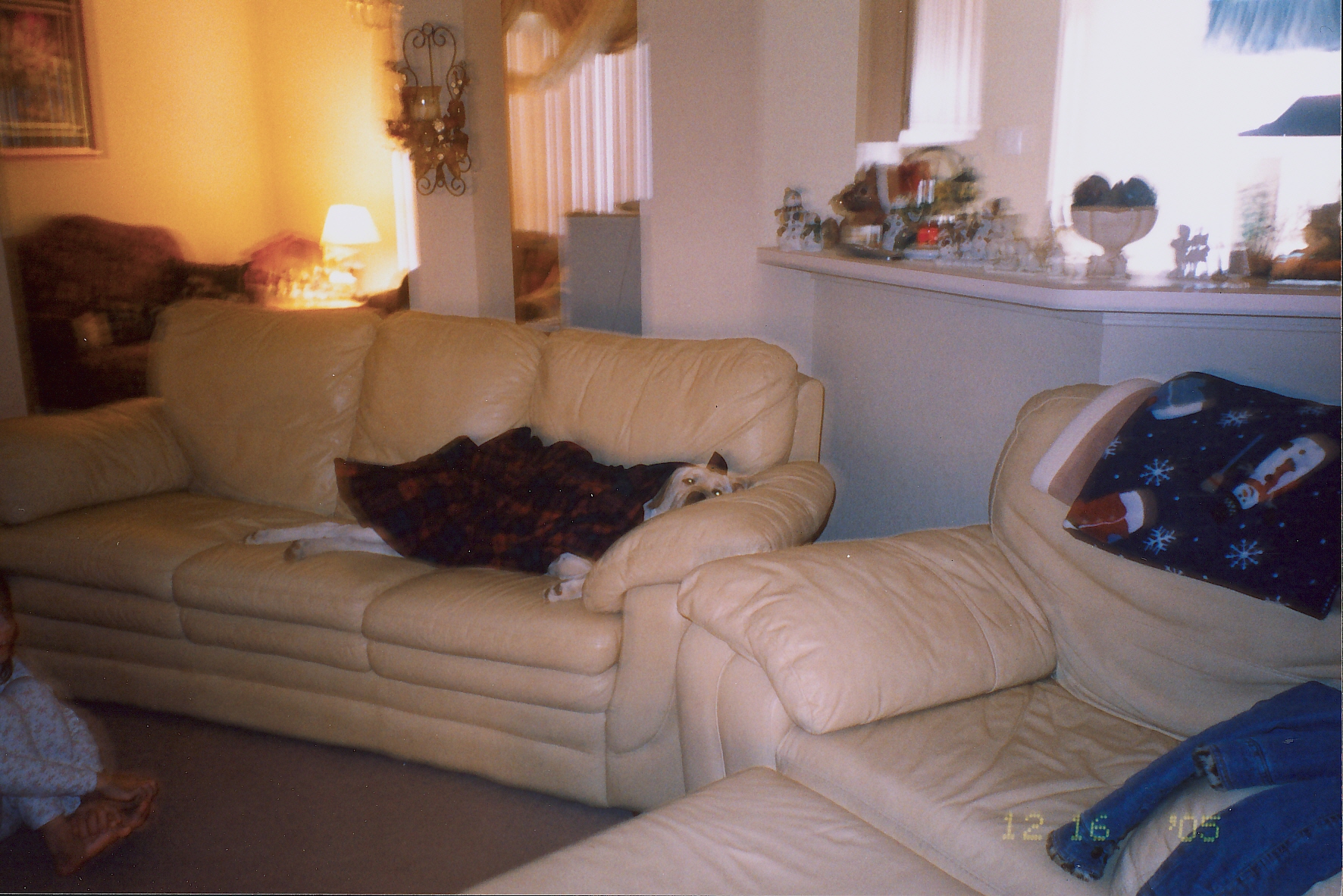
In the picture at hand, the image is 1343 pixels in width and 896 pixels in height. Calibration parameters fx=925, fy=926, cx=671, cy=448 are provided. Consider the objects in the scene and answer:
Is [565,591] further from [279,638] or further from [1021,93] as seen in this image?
[1021,93]

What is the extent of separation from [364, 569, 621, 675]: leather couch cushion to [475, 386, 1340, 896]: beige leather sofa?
0.89 feet

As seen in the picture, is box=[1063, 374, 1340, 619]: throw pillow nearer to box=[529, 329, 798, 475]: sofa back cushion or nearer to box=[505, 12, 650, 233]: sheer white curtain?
box=[529, 329, 798, 475]: sofa back cushion

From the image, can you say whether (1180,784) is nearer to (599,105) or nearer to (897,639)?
(897,639)

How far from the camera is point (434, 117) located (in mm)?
3826

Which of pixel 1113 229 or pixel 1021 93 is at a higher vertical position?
pixel 1021 93

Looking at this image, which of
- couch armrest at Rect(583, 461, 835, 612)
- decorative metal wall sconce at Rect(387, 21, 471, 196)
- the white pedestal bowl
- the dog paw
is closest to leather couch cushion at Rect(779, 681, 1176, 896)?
couch armrest at Rect(583, 461, 835, 612)

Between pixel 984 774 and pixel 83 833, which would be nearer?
pixel 984 774

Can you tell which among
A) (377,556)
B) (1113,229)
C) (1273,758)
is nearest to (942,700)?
(1273,758)

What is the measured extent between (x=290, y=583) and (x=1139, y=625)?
5.95 feet

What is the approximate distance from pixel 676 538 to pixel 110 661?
5.35 ft

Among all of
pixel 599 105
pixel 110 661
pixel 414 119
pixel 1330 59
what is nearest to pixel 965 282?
pixel 1330 59

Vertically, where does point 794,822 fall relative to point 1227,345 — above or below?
below

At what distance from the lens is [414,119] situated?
3840 millimetres

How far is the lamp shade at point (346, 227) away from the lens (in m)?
4.80
